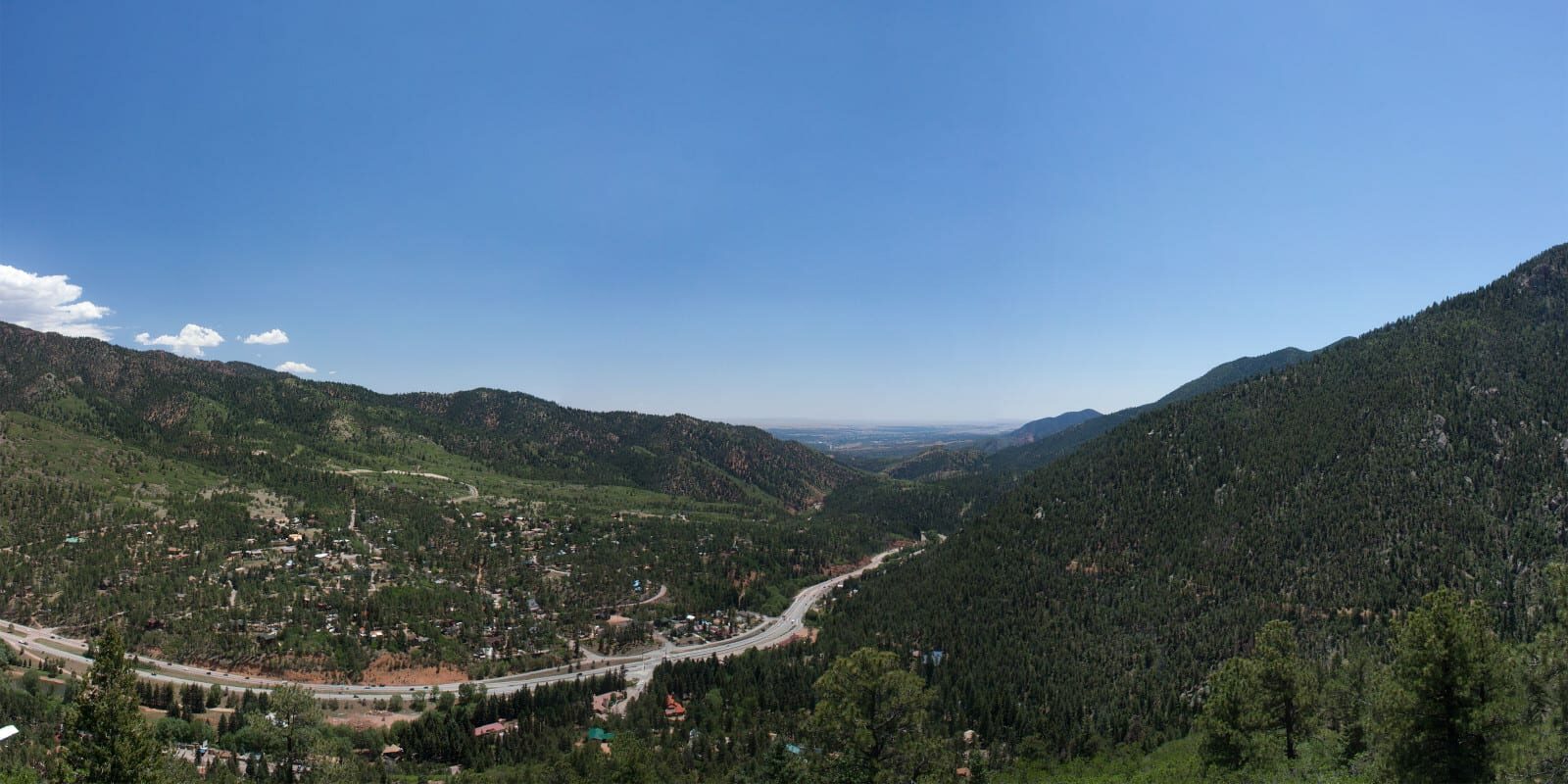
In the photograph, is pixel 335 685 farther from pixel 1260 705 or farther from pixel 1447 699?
pixel 1447 699

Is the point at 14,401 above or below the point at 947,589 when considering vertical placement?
above

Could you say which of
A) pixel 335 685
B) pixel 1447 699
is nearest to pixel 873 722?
pixel 1447 699

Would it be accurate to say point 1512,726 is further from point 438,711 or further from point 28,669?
point 28,669

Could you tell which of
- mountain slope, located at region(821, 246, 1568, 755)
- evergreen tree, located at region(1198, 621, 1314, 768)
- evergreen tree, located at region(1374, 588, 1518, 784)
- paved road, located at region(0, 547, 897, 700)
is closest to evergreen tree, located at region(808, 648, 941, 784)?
evergreen tree, located at region(1374, 588, 1518, 784)

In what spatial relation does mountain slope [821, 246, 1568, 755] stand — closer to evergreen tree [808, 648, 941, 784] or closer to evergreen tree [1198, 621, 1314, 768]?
evergreen tree [1198, 621, 1314, 768]

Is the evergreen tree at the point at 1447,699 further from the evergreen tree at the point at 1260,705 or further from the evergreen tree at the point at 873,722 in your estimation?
the evergreen tree at the point at 873,722

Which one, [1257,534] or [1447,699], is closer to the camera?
[1447,699]

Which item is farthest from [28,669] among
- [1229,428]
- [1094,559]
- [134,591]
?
[1229,428]

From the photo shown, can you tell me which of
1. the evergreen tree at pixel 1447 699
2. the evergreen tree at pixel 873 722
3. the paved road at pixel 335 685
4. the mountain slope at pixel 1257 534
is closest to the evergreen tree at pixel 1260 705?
the evergreen tree at pixel 1447 699
